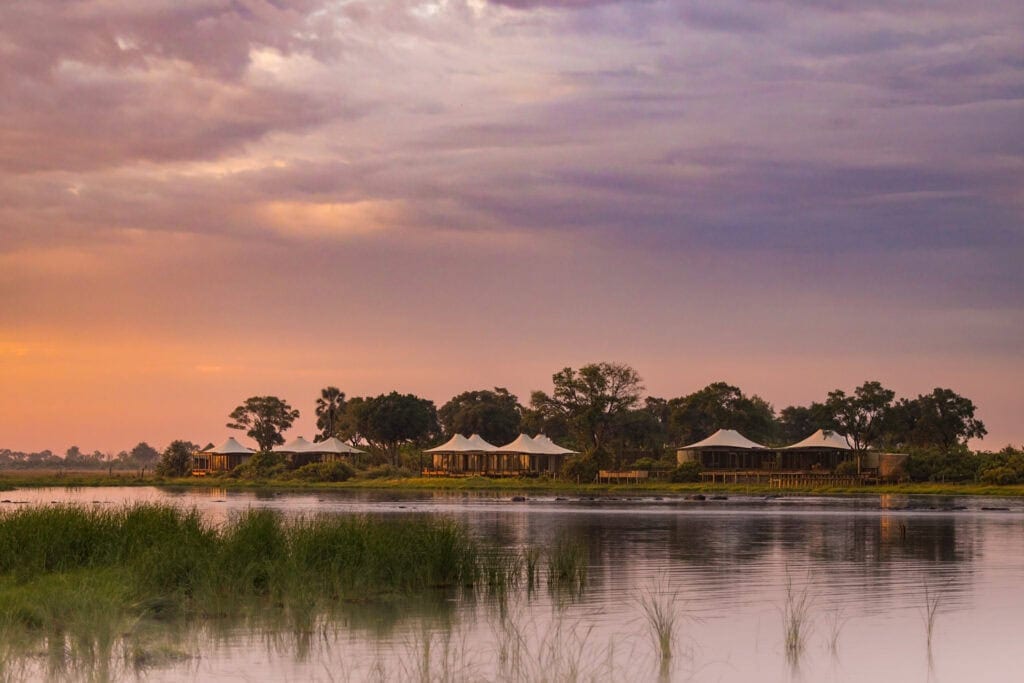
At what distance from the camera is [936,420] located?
345ft

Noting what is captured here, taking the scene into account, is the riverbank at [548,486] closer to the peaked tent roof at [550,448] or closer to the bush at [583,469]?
the bush at [583,469]

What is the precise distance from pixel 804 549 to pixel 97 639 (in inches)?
917

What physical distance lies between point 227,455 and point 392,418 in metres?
17.9

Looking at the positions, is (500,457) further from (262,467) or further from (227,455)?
(227,455)

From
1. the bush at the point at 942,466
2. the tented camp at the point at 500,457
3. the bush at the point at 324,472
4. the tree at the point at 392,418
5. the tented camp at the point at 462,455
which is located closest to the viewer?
the bush at the point at 942,466

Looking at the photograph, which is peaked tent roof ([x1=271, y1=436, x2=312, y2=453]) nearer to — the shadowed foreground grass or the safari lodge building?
the safari lodge building

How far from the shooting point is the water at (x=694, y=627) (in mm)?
15516

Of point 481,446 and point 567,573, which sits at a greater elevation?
point 481,446

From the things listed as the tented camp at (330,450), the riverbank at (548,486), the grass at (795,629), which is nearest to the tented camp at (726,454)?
the riverbank at (548,486)

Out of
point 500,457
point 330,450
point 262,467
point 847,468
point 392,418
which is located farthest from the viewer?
point 392,418

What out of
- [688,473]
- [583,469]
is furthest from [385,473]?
[688,473]

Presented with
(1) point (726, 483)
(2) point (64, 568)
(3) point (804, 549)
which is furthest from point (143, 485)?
(2) point (64, 568)

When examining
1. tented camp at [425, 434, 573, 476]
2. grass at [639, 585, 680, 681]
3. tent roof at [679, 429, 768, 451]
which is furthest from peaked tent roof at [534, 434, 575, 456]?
grass at [639, 585, 680, 681]

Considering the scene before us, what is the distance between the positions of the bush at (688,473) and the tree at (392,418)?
44.4 m
